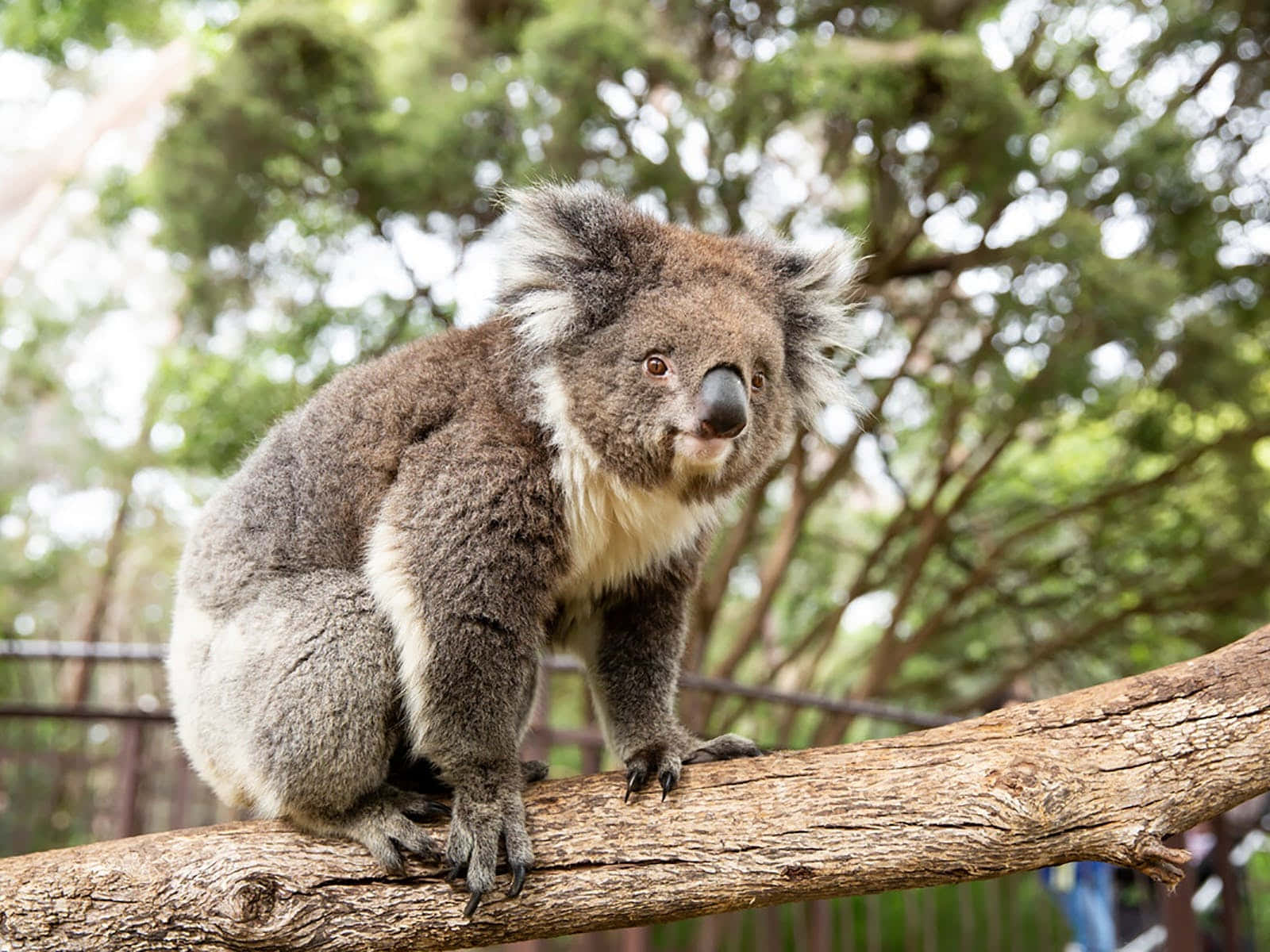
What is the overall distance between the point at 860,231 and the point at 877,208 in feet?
1.16

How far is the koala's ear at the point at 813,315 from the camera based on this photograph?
3.00 meters

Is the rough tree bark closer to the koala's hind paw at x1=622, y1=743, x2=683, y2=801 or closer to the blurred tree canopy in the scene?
the koala's hind paw at x1=622, y1=743, x2=683, y2=801

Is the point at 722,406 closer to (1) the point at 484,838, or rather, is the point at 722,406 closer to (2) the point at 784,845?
(2) the point at 784,845

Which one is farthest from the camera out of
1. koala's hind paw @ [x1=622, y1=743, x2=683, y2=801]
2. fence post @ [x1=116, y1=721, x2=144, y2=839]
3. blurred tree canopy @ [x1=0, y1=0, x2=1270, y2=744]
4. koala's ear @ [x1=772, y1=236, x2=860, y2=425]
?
blurred tree canopy @ [x1=0, y1=0, x2=1270, y2=744]

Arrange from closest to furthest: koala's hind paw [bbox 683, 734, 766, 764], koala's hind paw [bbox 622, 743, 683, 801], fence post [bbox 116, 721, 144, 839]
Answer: koala's hind paw [bbox 622, 743, 683, 801], koala's hind paw [bbox 683, 734, 766, 764], fence post [bbox 116, 721, 144, 839]

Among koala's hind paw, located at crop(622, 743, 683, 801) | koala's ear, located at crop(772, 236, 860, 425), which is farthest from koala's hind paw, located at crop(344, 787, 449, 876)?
koala's ear, located at crop(772, 236, 860, 425)

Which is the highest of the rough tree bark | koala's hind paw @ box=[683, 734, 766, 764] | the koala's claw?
koala's hind paw @ box=[683, 734, 766, 764]

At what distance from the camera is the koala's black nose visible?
94.1 inches

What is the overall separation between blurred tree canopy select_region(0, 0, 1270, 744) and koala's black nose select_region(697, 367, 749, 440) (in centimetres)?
245

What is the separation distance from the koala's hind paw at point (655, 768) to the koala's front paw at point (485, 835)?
10.1 inches

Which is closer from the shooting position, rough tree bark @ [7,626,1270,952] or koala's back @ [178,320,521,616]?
rough tree bark @ [7,626,1270,952]

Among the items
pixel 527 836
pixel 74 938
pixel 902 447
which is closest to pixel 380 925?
pixel 527 836

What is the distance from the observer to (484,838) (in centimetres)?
227

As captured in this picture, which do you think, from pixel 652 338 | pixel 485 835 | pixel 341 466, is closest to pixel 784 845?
pixel 485 835
